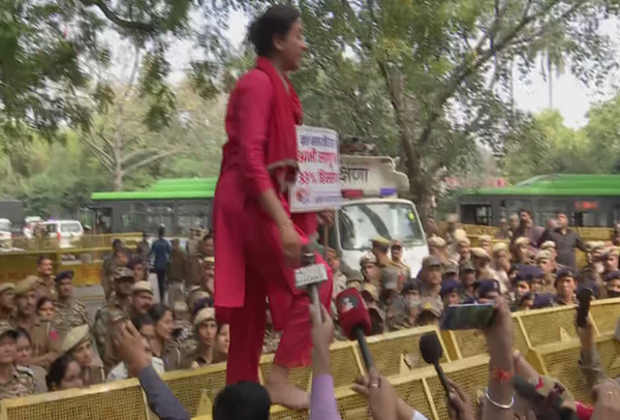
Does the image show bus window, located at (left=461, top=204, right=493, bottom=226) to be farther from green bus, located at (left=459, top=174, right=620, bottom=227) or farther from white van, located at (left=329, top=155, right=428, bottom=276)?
white van, located at (left=329, top=155, right=428, bottom=276)

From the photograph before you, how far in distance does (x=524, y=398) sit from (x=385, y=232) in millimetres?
10829

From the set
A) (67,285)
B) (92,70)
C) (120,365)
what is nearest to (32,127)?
(92,70)

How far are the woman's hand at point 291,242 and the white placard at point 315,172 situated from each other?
0.24 metres

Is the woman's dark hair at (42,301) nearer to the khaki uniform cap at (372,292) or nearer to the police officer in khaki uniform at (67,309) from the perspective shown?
the police officer in khaki uniform at (67,309)

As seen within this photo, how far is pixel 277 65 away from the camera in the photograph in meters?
3.49

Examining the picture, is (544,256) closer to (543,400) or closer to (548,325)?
(548,325)

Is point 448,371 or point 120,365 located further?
point 120,365

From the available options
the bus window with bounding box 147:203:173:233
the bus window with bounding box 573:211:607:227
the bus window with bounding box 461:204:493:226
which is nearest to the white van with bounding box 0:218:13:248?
the bus window with bounding box 147:203:173:233

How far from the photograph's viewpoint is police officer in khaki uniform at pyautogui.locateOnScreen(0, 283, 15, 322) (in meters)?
7.28

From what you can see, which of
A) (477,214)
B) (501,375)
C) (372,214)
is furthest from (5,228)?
(501,375)

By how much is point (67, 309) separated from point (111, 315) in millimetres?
1873

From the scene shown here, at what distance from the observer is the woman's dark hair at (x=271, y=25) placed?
11.3 ft

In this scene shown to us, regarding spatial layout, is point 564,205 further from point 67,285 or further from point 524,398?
point 524,398

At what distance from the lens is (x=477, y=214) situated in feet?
89.4
